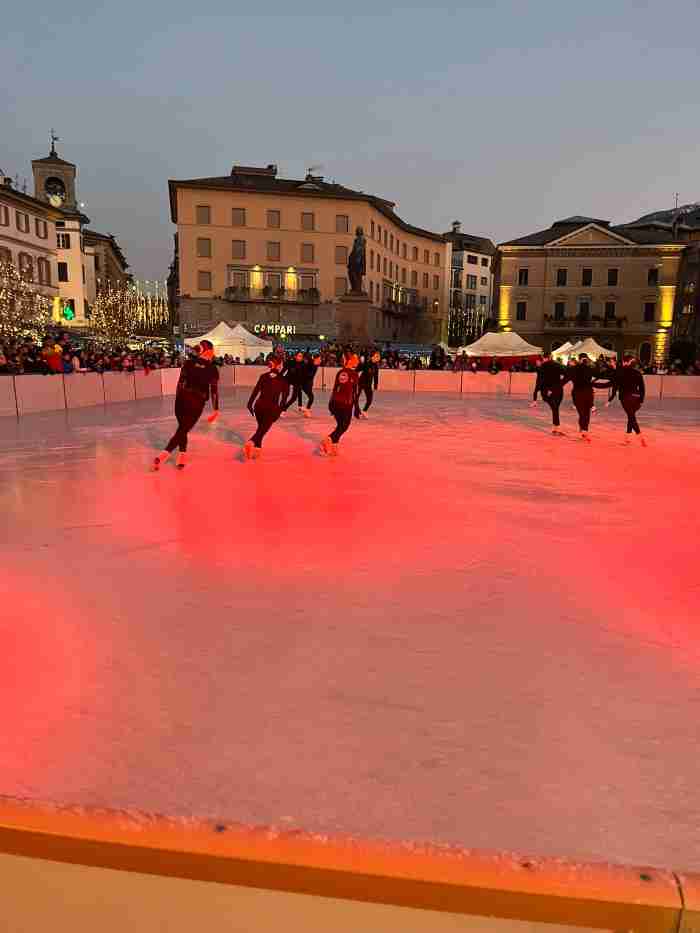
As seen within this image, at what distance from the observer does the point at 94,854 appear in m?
1.36

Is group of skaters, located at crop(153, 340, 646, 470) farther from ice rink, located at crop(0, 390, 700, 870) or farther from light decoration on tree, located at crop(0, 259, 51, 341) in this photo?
light decoration on tree, located at crop(0, 259, 51, 341)

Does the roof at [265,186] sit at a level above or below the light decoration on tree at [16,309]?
above

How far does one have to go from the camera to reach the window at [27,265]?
4980 cm

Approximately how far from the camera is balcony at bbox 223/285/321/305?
49312 millimetres

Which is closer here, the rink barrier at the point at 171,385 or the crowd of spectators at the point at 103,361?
the rink barrier at the point at 171,385

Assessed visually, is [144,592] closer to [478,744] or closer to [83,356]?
[478,744]

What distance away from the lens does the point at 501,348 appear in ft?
97.7

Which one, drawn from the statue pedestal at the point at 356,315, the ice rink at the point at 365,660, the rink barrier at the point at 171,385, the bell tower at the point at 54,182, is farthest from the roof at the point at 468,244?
the ice rink at the point at 365,660

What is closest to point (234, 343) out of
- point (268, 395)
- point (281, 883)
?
point (268, 395)

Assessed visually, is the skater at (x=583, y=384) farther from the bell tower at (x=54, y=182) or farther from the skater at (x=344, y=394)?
the bell tower at (x=54, y=182)

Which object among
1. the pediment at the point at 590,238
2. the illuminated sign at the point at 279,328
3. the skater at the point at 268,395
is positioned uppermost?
the pediment at the point at 590,238

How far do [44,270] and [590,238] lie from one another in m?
46.9

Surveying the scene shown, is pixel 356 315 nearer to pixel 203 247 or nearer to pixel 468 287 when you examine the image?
pixel 203 247

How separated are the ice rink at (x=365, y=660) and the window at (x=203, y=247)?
45.7 m
